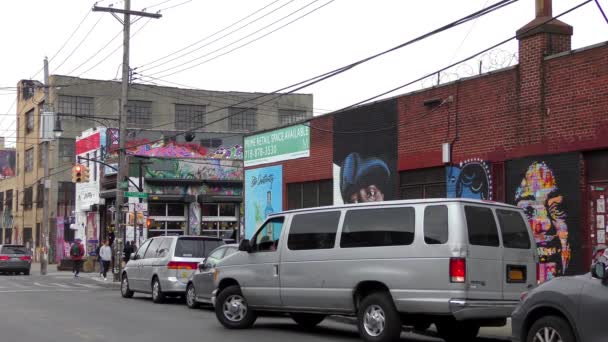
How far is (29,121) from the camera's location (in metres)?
66.4

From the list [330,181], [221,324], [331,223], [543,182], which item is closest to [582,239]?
[543,182]

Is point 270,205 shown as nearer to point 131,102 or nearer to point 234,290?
point 234,290

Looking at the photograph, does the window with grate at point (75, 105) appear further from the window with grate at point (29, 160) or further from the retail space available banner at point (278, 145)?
the retail space available banner at point (278, 145)

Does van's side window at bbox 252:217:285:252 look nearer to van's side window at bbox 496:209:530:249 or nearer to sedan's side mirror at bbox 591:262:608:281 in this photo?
van's side window at bbox 496:209:530:249

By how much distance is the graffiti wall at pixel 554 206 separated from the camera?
16062mm

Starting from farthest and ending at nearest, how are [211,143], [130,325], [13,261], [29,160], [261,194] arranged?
[29,160] → [211,143] → [13,261] → [261,194] → [130,325]

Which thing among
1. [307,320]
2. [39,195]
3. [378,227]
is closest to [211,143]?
[39,195]

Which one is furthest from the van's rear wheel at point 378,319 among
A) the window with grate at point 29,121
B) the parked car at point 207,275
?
Answer: the window with grate at point 29,121

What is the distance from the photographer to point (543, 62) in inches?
666

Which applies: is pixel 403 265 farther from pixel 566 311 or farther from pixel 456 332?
pixel 566 311

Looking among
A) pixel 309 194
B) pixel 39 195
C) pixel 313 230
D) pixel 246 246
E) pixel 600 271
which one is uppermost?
pixel 39 195

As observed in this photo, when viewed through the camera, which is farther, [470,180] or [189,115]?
[189,115]

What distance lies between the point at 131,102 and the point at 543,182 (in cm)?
5121

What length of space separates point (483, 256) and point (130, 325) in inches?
266
